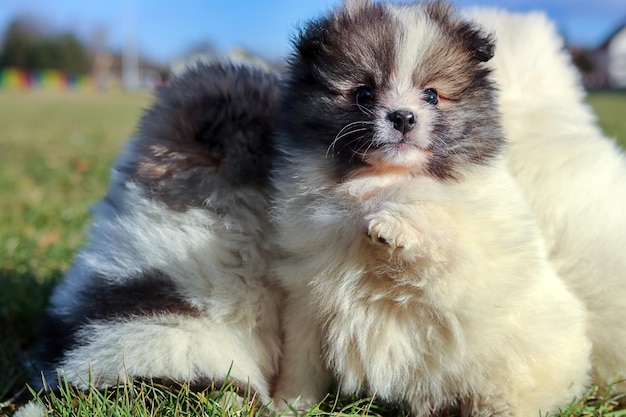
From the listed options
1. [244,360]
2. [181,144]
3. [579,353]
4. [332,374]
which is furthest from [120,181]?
[579,353]

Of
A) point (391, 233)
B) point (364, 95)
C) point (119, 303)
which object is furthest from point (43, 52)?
point (391, 233)

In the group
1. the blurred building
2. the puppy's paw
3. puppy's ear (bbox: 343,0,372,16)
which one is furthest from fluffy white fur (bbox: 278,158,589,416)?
the blurred building

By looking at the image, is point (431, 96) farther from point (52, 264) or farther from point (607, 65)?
point (607, 65)

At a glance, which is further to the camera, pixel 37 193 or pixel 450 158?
pixel 37 193

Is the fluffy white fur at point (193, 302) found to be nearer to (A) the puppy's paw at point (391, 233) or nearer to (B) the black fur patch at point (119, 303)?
(B) the black fur patch at point (119, 303)

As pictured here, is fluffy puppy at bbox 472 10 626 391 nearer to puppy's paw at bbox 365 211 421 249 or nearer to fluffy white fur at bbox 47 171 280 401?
puppy's paw at bbox 365 211 421 249

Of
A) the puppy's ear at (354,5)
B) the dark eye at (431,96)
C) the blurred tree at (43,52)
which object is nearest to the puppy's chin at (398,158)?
the dark eye at (431,96)

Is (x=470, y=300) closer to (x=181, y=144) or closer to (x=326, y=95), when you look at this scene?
(x=326, y=95)

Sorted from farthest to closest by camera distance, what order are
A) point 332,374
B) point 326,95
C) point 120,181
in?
point 120,181 → point 332,374 → point 326,95
